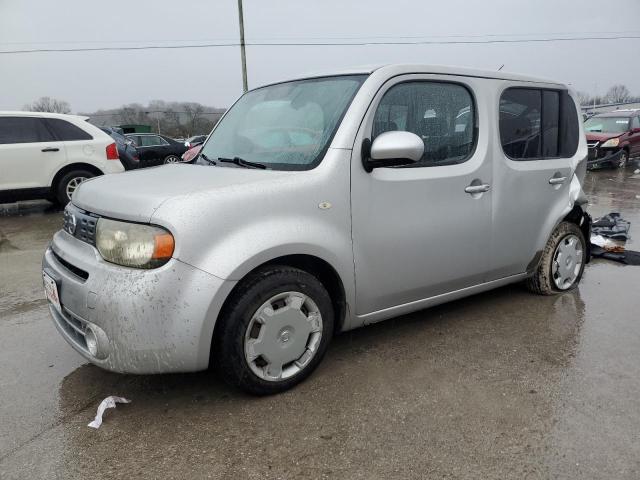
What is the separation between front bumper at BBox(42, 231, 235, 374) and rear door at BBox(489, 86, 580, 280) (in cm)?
206

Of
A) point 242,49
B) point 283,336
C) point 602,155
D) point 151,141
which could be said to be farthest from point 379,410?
point 242,49

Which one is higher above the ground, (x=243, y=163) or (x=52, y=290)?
(x=243, y=163)

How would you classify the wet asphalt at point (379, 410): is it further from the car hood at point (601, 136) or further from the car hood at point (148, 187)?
the car hood at point (601, 136)

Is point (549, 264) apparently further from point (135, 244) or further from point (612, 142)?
point (612, 142)

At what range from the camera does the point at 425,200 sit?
2.87 m

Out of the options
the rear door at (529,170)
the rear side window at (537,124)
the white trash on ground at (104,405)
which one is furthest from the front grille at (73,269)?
the rear side window at (537,124)

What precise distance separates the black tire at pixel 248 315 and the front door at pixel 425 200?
1.20 ft

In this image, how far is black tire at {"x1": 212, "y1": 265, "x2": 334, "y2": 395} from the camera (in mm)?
2273

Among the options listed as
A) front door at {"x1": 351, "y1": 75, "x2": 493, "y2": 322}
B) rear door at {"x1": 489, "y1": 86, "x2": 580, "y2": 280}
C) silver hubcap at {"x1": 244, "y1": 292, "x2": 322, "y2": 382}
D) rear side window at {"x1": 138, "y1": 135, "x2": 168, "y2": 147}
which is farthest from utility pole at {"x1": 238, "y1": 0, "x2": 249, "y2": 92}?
silver hubcap at {"x1": 244, "y1": 292, "x2": 322, "y2": 382}

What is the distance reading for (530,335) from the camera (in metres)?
3.25

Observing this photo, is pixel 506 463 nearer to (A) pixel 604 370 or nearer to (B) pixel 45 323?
(A) pixel 604 370

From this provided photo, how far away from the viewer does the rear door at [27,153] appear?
24.6 ft

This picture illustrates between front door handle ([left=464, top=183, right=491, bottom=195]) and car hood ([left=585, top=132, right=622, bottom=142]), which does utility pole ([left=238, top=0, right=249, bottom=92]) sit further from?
front door handle ([left=464, top=183, right=491, bottom=195])

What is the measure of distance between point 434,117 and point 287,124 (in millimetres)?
903
